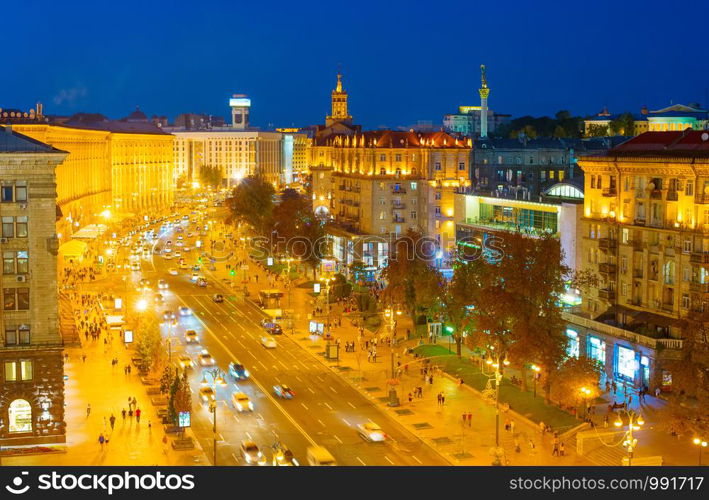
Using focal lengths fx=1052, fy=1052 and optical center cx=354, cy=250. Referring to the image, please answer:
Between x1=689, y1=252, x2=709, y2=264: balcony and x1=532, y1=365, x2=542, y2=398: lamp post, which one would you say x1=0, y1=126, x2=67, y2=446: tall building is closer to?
x1=532, y1=365, x2=542, y2=398: lamp post

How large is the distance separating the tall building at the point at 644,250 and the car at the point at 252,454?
2806 centimetres

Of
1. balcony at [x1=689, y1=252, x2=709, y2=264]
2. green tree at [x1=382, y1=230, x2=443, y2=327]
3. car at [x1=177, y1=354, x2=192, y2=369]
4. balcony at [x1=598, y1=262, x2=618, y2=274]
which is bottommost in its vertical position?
car at [x1=177, y1=354, x2=192, y2=369]

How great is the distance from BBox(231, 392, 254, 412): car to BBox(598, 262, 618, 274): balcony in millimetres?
30325

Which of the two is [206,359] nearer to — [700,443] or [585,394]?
[585,394]

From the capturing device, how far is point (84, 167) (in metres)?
196

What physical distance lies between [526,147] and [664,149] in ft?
267

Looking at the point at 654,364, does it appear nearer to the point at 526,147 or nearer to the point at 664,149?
the point at 664,149

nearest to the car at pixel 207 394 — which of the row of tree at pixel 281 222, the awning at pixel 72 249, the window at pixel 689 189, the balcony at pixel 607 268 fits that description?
the balcony at pixel 607 268

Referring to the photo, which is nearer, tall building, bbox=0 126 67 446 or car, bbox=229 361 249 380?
tall building, bbox=0 126 67 446

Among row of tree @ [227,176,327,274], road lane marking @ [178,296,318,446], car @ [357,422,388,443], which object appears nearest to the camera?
car @ [357,422,388,443]

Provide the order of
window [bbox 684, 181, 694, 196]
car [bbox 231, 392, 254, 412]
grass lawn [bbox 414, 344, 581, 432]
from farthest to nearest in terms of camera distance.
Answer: window [bbox 684, 181, 694, 196]
car [bbox 231, 392, 254, 412]
grass lawn [bbox 414, 344, 581, 432]

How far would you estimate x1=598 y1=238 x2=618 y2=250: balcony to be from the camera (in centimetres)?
8288

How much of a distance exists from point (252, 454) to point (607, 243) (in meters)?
37.5

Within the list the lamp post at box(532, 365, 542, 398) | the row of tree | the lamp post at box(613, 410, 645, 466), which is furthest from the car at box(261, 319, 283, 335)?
the lamp post at box(613, 410, 645, 466)
